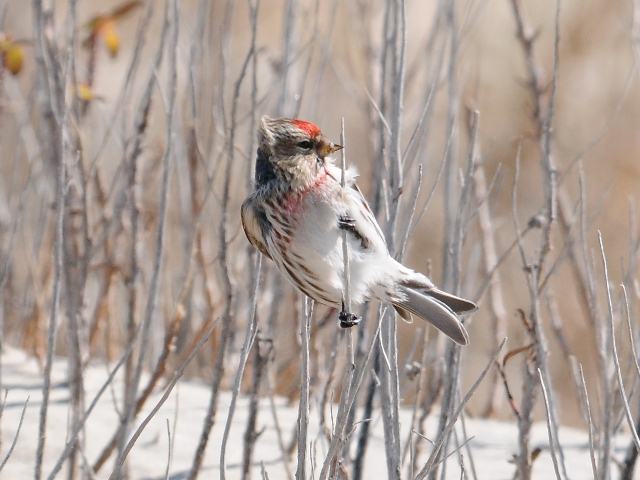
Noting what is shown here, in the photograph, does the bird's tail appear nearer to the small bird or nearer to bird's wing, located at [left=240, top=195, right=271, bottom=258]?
the small bird

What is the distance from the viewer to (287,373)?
13.4 ft

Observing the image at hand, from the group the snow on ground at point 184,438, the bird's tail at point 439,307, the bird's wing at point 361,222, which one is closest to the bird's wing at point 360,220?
the bird's wing at point 361,222

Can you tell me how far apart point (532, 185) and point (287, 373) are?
4.97 meters

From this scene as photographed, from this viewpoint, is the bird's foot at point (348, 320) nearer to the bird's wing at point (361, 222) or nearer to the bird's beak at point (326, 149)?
the bird's wing at point (361, 222)

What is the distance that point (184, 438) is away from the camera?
3502mm

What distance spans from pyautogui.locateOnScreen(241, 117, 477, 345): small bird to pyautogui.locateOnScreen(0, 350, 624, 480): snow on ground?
853 millimetres

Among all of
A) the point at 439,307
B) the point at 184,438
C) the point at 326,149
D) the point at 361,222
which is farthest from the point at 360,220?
the point at 184,438

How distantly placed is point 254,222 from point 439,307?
0.47 metres

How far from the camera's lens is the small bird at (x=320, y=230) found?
220 centimetres

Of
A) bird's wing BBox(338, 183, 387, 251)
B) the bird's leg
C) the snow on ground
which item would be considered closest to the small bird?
bird's wing BBox(338, 183, 387, 251)

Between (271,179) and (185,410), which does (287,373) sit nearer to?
(185,410)

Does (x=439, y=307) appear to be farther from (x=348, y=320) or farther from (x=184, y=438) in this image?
(x=184, y=438)

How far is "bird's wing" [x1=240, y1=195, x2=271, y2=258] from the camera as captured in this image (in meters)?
2.26

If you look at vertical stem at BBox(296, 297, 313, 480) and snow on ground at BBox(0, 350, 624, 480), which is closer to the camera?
vertical stem at BBox(296, 297, 313, 480)
